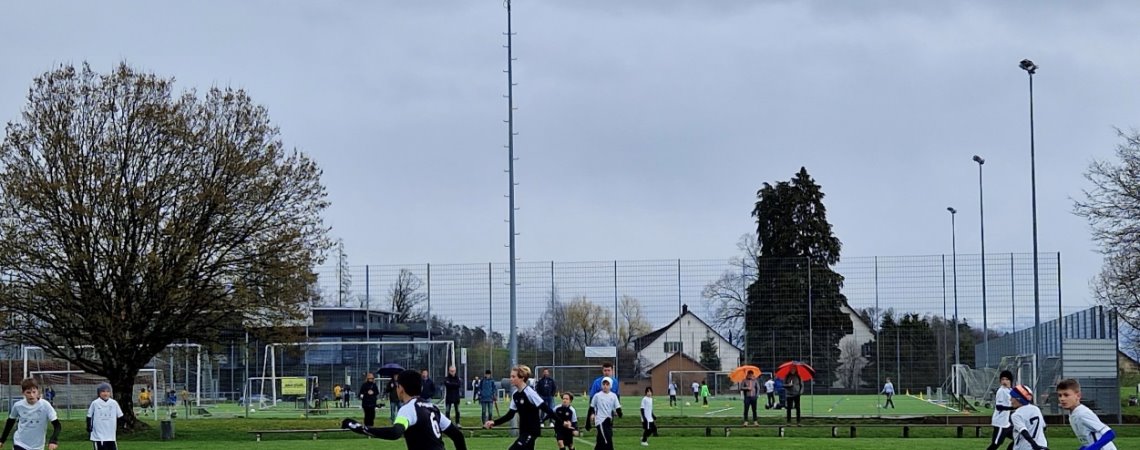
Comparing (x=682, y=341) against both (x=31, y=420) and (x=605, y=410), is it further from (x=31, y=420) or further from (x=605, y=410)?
(x=31, y=420)

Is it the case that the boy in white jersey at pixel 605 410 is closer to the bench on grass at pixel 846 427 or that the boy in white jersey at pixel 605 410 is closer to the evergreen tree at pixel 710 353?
the bench on grass at pixel 846 427

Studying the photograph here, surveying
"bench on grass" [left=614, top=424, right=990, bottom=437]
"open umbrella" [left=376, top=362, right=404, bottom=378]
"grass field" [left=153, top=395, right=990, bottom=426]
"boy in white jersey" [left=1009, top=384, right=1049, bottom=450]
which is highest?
"boy in white jersey" [left=1009, top=384, right=1049, bottom=450]

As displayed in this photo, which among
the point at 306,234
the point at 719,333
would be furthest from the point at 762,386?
the point at 306,234

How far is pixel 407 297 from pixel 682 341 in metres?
12.5

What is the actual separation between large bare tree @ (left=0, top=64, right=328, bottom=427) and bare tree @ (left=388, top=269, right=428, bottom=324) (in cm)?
1597

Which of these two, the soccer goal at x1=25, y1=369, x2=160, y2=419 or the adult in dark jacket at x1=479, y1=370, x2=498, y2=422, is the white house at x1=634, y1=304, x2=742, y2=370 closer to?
the adult in dark jacket at x1=479, y1=370, x2=498, y2=422

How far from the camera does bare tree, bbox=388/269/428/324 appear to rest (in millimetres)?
56156

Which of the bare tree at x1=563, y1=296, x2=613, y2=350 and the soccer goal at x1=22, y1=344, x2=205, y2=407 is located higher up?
the bare tree at x1=563, y1=296, x2=613, y2=350

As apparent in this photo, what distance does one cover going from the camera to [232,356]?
55.2 metres

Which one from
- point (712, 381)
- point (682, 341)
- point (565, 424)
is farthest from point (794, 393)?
point (565, 424)

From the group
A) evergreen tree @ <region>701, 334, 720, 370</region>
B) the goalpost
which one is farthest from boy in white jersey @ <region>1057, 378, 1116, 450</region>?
the goalpost

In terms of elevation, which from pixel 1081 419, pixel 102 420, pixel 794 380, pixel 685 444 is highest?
pixel 1081 419

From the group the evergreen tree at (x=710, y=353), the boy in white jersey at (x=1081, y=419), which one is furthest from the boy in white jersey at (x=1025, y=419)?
the evergreen tree at (x=710, y=353)

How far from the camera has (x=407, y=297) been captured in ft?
194
